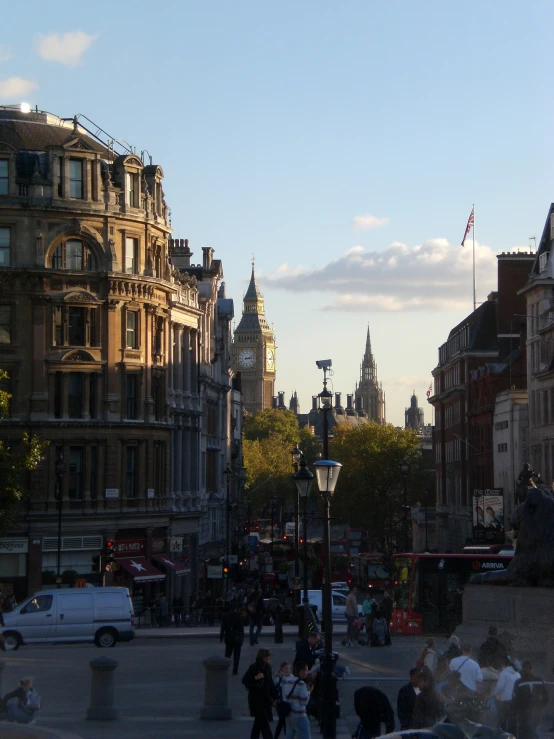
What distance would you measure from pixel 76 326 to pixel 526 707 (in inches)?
1555

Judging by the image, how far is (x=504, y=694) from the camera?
58.1 ft

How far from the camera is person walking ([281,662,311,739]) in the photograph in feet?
64.0

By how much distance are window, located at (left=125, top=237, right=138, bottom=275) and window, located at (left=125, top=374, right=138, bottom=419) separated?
4.45 m

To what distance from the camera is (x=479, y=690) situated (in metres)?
18.4

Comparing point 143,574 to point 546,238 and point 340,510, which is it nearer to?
point 546,238

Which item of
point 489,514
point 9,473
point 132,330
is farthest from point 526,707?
point 489,514

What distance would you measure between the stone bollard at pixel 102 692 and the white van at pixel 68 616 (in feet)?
50.4

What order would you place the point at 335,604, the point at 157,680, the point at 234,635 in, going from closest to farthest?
1. the point at 157,680
2. the point at 234,635
3. the point at 335,604

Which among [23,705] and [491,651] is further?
[491,651]

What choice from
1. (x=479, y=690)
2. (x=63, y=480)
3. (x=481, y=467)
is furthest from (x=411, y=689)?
(x=481, y=467)

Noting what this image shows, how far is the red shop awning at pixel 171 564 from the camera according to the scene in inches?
2297

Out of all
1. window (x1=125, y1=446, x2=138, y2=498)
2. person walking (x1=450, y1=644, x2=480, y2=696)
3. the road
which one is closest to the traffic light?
the road

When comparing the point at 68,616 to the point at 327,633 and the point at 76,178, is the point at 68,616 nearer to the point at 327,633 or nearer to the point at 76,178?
the point at 327,633

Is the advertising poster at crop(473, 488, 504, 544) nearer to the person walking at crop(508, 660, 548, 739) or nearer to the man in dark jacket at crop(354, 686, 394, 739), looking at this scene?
the person walking at crop(508, 660, 548, 739)
